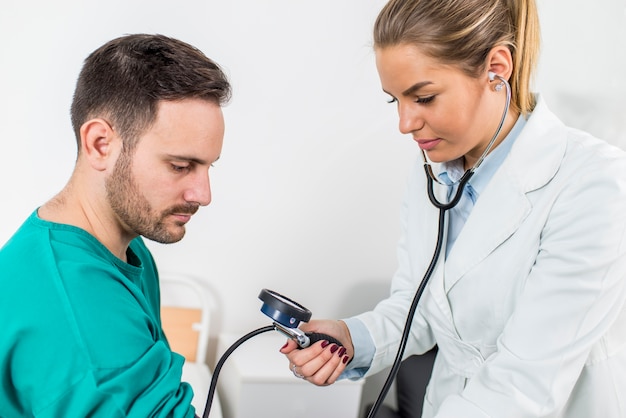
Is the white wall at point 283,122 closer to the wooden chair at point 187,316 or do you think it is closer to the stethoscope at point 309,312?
the wooden chair at point 187,316

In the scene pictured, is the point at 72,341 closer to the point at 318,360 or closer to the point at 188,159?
the point at 188,159

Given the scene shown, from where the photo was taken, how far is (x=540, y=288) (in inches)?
42.4

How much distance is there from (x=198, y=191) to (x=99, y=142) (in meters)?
0.17

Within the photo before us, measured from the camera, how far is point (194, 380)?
2.09 m

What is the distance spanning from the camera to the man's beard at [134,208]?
1.04 metres

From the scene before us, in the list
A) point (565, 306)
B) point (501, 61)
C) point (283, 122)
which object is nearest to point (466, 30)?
point (501, 61)

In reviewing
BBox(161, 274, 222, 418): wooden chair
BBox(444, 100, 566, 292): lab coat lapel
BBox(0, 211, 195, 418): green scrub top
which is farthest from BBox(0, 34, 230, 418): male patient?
BBox(161, 274, 222, 418): wooden chair

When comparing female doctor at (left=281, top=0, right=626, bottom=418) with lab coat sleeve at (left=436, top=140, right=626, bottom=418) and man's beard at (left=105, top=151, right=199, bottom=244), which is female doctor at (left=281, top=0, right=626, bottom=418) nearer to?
lab coat sleeve at (left=436, top=140, right=626, bottom=418)

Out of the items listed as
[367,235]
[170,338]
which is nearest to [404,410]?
[367,235]

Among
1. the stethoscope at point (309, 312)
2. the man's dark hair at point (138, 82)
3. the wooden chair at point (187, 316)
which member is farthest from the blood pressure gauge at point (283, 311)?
the wooden chair at point (187, 316)

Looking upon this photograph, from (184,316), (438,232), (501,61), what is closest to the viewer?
(501,61)

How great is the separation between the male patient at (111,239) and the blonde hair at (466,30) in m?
0.31

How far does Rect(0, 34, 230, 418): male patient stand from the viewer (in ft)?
2.85

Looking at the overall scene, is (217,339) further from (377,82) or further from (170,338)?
(377,82)
